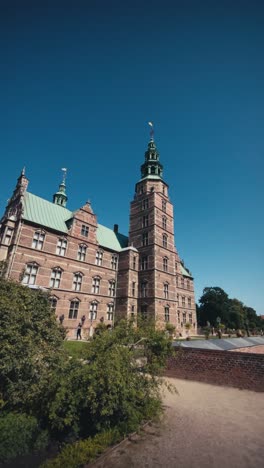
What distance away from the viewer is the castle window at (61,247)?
23967mm

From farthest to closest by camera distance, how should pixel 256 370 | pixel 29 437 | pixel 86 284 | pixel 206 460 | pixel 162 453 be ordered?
pixel 86 284 < pixel 256 370 < pixel 29 437 < pixel 162 453 < pixel 206 460

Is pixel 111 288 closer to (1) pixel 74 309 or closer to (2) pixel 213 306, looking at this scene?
(1) pixel 74 309

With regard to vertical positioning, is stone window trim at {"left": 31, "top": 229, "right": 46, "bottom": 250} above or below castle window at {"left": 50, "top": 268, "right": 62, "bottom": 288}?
above

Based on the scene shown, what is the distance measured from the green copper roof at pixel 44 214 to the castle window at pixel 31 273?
432cm

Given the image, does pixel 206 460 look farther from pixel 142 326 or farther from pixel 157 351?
pixel 142 326

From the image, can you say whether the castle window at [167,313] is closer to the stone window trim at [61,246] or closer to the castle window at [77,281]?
the castle window at [77,281]

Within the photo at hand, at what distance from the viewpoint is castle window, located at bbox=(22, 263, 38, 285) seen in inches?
821

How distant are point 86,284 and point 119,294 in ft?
17.5

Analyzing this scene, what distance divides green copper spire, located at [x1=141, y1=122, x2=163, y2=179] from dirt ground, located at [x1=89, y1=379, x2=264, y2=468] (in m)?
31.3

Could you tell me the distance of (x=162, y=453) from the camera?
509cm

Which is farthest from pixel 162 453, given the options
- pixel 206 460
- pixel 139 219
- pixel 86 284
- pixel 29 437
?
pixel 139 219

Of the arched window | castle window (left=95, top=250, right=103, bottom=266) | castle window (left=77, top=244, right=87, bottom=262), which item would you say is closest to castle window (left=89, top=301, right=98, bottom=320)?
castle window (left=95, top=250, right=103, bottom=266)

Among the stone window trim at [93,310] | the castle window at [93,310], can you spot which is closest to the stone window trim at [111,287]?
the stone window trim at [93,310]

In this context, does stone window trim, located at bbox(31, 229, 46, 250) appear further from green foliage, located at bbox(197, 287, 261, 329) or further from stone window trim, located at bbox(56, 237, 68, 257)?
green foliage, located at bbox(197, 287, 261, 329)
